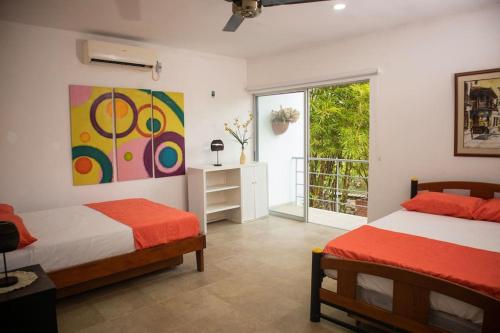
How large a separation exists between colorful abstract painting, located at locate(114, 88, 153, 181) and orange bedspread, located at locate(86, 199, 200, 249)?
0.83 m

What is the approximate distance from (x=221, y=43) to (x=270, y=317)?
3401mm

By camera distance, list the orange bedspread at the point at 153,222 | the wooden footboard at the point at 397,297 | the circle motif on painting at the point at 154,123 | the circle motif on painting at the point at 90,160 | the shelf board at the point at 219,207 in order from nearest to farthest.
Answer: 1. the wooden footboard at the point at 397,297
2. the orange bedspread at the point at 153,222
3. the circle motif on painting at the point at 90,160
4. the circle motif on painting at the point at 154,123
5. the shelf board at the point at 219,207

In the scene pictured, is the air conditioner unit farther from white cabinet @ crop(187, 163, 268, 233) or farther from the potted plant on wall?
the potted plant on wall

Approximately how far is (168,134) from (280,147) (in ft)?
7.26

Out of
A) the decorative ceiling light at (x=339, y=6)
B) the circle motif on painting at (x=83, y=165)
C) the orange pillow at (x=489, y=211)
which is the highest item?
the decorative ceiling light at (x=339, y=6)

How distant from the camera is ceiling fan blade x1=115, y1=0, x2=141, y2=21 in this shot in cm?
299

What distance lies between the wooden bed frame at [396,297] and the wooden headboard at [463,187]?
1915mm

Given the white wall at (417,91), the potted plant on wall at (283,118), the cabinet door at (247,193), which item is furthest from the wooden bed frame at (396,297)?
the potted plant on wall at (283,118)

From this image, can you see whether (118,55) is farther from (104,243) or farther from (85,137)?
(104,243)

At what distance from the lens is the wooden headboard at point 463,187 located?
3.24m

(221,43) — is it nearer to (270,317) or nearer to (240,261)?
(240,261)

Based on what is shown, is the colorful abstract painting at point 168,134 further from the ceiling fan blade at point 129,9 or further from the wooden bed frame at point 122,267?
the wooden bed frame at point 122,267

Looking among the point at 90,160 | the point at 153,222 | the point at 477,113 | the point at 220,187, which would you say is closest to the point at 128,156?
the point at 90,160

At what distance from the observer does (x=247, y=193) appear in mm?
5082
